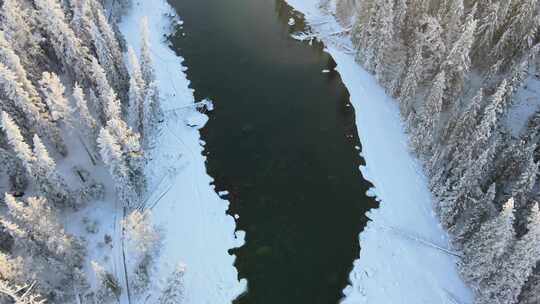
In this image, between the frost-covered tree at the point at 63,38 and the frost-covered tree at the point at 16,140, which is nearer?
the frost-covered tree at the point at 16,140

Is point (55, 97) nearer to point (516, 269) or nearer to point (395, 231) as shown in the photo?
point (395, 231)

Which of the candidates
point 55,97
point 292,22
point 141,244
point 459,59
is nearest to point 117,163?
point 141,244

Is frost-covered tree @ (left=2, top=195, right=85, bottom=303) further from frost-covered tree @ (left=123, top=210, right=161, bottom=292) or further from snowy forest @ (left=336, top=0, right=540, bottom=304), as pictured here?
snowy forest @ (left=336, top=0, right=540, bottom=304)

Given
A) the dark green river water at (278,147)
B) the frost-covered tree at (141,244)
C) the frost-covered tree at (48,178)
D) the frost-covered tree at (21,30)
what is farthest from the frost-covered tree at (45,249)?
the frost-covered tree at (21,30)

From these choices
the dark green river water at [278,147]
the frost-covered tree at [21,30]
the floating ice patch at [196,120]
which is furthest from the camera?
the floating ice patch at [196,120]

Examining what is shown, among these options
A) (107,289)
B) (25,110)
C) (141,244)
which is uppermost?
(25,110)

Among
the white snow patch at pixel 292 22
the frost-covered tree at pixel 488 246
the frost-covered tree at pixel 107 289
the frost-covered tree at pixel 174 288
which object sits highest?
the white snow patch at pixel 292 22

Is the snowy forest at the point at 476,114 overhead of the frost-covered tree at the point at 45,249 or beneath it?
overhead

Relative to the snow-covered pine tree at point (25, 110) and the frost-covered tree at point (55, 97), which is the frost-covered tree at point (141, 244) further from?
the snow-covered pine tree at point (25, 110)
